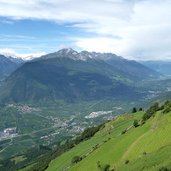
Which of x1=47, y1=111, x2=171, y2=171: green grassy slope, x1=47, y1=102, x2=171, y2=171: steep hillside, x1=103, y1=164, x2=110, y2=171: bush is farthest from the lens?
x1=103, y1=164, x2=110, y2=171: bush

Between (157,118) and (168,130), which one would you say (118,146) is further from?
(168,130)

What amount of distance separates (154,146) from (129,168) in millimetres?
17831

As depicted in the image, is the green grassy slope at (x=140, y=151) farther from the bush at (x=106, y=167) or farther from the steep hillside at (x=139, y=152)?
the bush at (x=106, y=167)

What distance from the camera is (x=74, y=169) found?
144750 millimetres

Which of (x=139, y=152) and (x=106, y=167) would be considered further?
(x=106, y=167)

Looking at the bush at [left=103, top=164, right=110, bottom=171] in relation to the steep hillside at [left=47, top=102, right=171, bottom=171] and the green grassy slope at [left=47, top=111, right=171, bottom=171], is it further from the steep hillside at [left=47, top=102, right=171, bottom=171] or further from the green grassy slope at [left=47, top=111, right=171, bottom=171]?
the green grassy slope at [left=47, top=111, right=171, bottom=171]

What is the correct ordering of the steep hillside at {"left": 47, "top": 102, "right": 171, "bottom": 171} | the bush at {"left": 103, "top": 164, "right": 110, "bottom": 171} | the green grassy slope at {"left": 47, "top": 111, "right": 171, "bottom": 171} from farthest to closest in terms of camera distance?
the bush at {"left": 103, "top": 164, "right": 110, "bottom": 171} → the green grassy slope at {"left": 47, "top": 111, "right": 171, "bottom": 171} → the steep hillside at {"left": 47, "top": 102, "right": 171, "bottom": 171}

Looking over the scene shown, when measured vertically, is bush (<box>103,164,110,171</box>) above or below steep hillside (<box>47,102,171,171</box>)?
below

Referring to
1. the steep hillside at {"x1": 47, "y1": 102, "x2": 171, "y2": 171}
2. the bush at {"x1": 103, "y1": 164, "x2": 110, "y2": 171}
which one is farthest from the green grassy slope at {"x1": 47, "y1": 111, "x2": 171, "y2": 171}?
the bush at {"x1": 103, "y1": 164, "x2": 110, "y2": 171}

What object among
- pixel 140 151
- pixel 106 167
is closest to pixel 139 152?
pixel 140 151

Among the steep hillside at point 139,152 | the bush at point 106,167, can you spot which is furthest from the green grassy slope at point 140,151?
the bush at point 106,167

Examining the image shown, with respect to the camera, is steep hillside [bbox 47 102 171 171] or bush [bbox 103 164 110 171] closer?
steep hillside [bbox 47 102 171 171]

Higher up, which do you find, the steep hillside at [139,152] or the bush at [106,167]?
the steep hillside at [139,152]

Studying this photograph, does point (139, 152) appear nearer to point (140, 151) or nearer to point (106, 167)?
point (140, 151)
